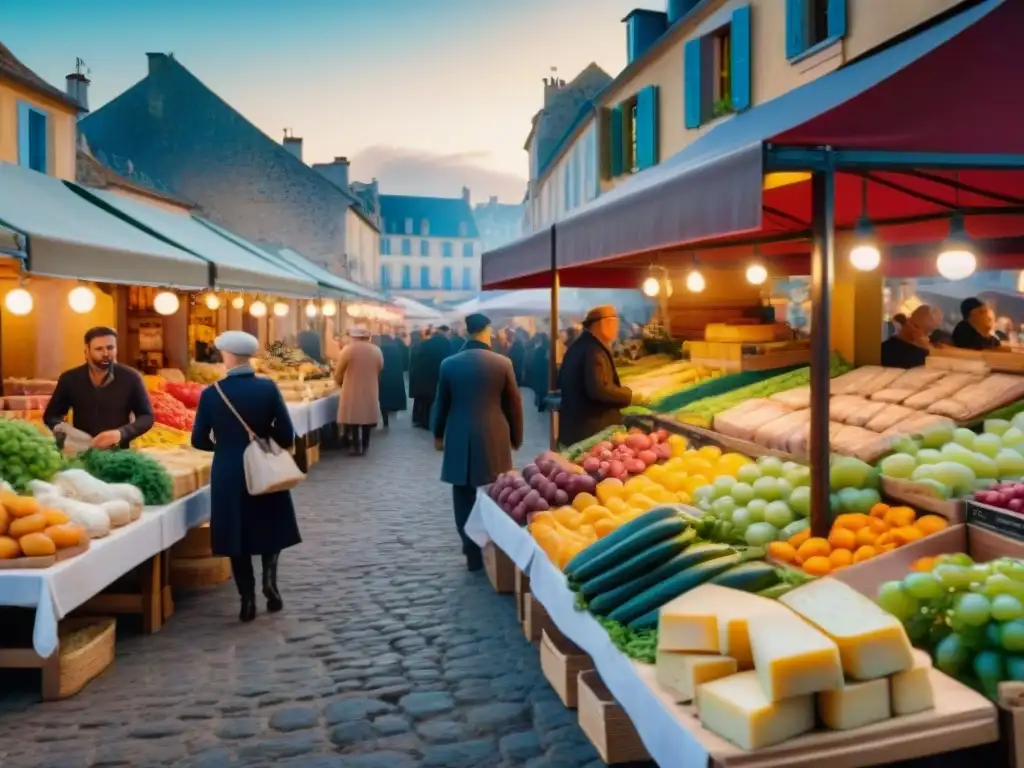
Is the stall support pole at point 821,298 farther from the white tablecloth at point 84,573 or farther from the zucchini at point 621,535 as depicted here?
the white tablecloth at point 84,573

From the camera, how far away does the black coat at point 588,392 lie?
811 cm

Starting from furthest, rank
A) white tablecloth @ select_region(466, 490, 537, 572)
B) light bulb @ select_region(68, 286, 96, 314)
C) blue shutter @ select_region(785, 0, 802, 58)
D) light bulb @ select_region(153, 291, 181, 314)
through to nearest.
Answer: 1. blue shutter @ select_region(785, 0, 802, 58)
2. light bulb @ select_region(153, 291, 181, 314)
3. light bulb @ select_region(68, 286, 96, 314)
4. white tablecloth @ select_region(466, 490, 537, 572)

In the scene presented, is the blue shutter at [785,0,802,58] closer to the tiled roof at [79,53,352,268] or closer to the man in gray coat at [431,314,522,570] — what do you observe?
the man in gray coat at [431,314,522,570]

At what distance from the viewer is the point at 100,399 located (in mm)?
7039

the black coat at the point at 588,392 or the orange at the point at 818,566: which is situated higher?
the black coat at the point at 588,392

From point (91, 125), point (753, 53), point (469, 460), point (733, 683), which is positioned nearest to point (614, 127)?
point (753, 53)

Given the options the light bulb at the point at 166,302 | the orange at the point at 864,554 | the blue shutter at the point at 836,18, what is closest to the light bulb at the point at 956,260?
the orange at the point at 864,554

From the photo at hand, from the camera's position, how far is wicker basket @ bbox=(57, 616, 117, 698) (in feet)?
17.0

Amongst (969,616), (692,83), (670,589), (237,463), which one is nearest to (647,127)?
(692,83)

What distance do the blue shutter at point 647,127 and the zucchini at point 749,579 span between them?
604 inches

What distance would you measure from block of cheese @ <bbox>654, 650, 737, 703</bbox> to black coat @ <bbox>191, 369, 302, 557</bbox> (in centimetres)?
391

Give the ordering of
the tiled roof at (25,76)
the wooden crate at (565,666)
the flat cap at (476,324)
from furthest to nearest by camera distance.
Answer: the tiled roof at (25,76) < the flat cap at (476,324) < the wooden crate at (565,666)

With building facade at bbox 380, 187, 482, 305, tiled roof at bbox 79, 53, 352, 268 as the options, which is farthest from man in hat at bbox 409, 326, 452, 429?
building facade at bbox 380, 187, 482, 305

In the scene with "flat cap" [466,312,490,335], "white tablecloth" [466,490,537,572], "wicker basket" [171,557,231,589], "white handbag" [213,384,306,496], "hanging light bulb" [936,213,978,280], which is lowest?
"wicker basket" [171,557,231,589]
